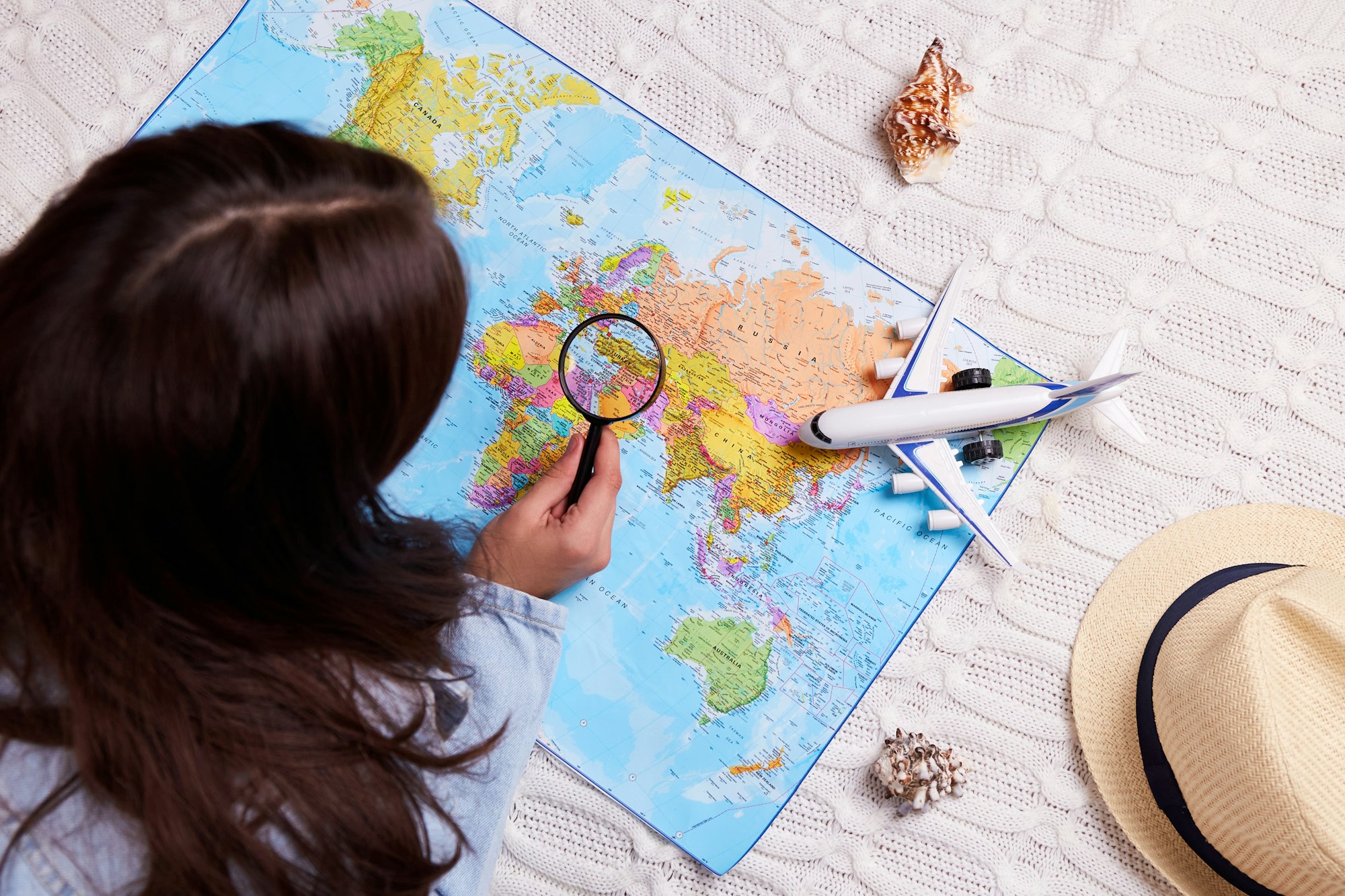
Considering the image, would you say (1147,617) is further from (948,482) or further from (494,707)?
(494,707)

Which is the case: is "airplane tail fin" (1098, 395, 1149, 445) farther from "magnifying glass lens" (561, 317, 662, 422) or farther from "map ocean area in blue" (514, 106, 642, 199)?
"map ocean area in blue" (514, 106, 642, 199)

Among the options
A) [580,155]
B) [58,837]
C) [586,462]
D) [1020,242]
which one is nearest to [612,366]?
[586,462]

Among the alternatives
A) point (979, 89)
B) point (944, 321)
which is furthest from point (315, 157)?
point (979, 89)

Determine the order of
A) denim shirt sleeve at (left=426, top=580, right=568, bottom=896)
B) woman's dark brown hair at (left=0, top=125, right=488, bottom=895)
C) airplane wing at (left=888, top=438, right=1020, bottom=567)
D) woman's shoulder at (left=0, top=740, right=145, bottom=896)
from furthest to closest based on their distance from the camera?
airplane wing at (left=888, top=438, right=1020, bottom=567) < denim shirt sleeve at (left=426, top=580, right=568, bottom=896) < woman's shoulder at (left=0, top=740, right=145, bottom=896) < woman's dark brown hair at (left=0, top=125, right=488, bottom=895)

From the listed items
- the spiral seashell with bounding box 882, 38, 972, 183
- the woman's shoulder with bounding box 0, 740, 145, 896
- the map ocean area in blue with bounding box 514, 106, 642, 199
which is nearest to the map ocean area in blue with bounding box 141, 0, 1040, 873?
the map ocean area in blue with bounding box 514, 106, 642, 199

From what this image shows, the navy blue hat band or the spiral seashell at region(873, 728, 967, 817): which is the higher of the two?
the navy blue hat band

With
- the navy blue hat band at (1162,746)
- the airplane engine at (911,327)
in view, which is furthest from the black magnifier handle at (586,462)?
the navy blue hat band at (1162,746)
